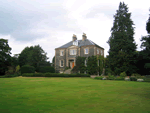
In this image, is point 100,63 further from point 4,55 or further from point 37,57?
point 4,55

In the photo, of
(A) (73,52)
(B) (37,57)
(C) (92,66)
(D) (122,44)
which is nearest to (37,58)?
(B) (37,57)

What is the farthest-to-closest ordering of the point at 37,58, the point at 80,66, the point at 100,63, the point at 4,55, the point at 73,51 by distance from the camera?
the point at 37,58, the point at 73,51, the point at 4,55, the point at 80,66, the point at 100,63

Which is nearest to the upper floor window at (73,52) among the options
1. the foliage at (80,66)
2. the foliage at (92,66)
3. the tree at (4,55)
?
the foliage at (80,66)

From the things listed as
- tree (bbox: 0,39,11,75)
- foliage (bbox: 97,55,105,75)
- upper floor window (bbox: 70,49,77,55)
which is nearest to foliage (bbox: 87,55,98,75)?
foliage (bbox: 97,55,105,75)

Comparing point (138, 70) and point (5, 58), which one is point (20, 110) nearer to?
point (138, 70)

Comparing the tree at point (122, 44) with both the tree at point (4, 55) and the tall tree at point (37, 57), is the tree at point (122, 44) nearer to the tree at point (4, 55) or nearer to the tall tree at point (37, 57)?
the tall tree at point (37, 57)

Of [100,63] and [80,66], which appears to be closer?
[100,63]

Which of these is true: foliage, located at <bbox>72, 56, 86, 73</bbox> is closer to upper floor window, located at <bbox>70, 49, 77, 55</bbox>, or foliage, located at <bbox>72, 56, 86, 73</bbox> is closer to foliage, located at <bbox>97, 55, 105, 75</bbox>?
upper floor window, located at <bbox>70, 49, 77, 55</bbox>

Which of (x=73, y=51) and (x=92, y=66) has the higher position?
(x=73, y=51)

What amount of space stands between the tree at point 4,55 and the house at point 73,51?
44.3 feet

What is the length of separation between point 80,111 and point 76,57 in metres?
33.2

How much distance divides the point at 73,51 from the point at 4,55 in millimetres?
18767

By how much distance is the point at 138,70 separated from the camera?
105ft

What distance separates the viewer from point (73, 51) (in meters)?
40.4
